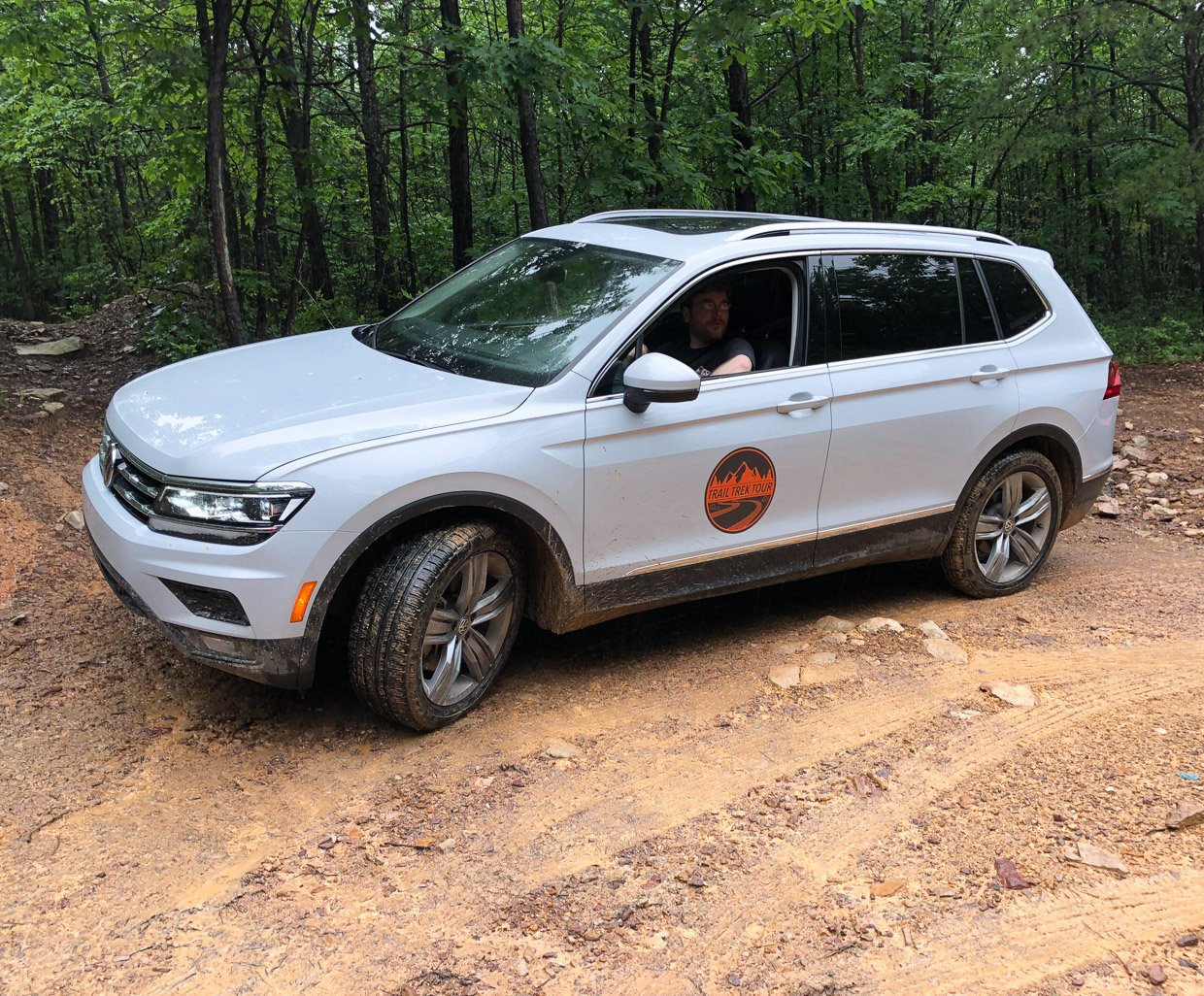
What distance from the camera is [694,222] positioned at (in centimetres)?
508

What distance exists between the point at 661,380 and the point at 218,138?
534 cm

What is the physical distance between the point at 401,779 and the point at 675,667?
1.46 metres

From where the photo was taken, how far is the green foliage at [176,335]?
10141 mm

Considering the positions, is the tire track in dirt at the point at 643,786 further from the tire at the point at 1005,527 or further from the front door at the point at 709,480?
the tire at the point at 1005,527

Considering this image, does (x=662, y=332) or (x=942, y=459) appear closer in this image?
(x=662, y=332)

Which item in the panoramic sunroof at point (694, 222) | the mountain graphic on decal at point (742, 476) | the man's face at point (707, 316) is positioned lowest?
the mountain graphic on decal at point (742, 476)

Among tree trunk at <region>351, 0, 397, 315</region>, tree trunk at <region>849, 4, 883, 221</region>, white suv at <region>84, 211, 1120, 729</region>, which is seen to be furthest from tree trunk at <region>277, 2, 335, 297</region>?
tree trunk at <region>849, 4, 883, 221</region>

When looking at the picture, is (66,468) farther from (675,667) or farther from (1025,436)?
(1025,436)

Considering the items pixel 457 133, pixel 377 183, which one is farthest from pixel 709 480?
pixel 377 183

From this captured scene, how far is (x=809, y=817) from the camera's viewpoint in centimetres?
343

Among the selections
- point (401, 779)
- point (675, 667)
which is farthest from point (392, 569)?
point (675, 667)

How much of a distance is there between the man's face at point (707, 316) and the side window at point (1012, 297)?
153 cm

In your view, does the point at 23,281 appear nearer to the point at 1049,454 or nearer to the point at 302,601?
the point at 302,601

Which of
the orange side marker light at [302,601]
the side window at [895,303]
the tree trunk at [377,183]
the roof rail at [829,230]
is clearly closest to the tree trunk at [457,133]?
the tree trunk at [377,183]
